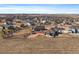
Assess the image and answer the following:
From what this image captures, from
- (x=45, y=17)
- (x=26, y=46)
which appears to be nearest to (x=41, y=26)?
(x=45, y=17)

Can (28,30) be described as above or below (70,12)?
below

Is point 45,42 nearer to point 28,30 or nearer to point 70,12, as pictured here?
point 28,30
